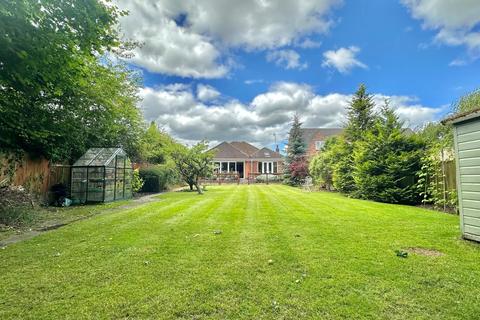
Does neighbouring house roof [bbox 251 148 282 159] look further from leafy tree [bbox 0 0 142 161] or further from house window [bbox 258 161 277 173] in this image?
leafy tree [bbox 0 0 142 161]

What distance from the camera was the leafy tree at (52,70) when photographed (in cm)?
475

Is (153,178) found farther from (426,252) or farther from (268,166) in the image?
(268,166)

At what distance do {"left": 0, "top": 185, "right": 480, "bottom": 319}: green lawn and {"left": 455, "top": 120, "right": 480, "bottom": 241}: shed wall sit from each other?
377 mm

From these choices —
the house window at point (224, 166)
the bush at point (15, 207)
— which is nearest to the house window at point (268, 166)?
the house window at point (224, 166)

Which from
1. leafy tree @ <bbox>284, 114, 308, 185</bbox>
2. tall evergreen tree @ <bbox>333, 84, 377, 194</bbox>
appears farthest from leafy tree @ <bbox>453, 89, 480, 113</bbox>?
leafy tree @ <bbox>284, 114, 308, 185</bbox>

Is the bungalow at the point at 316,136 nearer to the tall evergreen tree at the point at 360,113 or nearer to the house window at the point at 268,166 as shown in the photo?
the house window at the point at 268,166

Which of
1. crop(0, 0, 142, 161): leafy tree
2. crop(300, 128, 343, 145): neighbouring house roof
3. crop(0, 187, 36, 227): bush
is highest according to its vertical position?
crop(300, 128, 343, 145): neighbouring house roof

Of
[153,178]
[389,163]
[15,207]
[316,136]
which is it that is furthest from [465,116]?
[316,136]

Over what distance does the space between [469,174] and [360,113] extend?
42.5 ft

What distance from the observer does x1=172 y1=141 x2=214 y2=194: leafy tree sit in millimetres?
19266

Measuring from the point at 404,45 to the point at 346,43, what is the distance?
2467mm

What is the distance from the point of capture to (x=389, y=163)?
11.6 metres

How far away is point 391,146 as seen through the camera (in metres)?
11.9

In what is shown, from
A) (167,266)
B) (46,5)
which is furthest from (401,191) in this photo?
(46,5)
